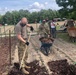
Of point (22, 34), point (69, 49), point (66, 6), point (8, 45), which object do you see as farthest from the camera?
point (66, 6)

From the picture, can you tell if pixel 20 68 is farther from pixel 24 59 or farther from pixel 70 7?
pixel 70 7

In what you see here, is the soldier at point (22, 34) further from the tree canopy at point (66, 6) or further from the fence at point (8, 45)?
the tree canopy at point (66, 6)

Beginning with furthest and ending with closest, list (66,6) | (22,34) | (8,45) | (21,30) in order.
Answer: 1. (66,6)
2. (8,45)
3. (22,34)
4. (21,30)

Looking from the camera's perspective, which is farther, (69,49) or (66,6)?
(66,6)

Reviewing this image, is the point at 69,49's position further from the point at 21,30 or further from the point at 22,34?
the point at 21,30

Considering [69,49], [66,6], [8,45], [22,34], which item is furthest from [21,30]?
[66,6]

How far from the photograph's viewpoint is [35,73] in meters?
9.51

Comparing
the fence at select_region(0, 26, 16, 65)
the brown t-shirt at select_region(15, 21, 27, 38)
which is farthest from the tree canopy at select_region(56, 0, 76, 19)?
the brown t-shirt at select_region(15, 21, 27, 38)

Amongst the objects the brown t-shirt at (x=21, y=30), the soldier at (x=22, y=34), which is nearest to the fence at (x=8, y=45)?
the soldier at (x=22, y=34)

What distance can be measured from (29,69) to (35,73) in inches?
31.9

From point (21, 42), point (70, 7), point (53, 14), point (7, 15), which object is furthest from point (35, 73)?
point (53, 14)

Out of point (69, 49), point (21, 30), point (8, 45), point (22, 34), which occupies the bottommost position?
point (8, 45)

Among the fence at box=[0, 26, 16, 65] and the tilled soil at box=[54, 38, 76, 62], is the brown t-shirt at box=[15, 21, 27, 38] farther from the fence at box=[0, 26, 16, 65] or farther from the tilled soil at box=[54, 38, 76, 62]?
the tilled soil at box=[54, 38, 76, 62]

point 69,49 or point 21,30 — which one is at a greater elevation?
point 21,30
